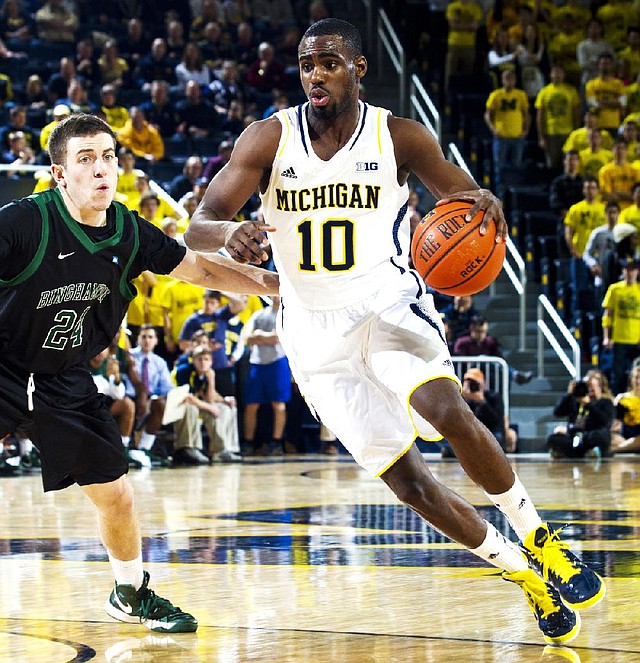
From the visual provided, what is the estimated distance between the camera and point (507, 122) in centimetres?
1583

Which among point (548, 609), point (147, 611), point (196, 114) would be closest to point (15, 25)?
point (196, 114)

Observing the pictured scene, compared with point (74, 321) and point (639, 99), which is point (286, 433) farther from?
point (74, 321)

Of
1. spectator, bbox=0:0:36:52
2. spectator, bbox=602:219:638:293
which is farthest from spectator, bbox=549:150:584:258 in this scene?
spectator, bbox=0:0:36:52

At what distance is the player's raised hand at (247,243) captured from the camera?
13.1 feet

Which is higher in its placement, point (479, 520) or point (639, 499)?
point (479, 520)

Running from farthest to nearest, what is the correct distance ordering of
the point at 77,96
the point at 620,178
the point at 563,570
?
the point at 620,178
the point at 77,96
the point at 563,570

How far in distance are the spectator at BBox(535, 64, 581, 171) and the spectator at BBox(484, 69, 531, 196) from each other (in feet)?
0.60

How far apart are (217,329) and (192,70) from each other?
4954 mm

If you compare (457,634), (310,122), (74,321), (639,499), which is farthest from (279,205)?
(639,499)

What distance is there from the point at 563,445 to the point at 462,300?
1.82 metres

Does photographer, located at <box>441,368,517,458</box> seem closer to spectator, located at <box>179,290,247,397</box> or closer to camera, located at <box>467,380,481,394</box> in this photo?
camera, located at <box>467,380,481,394</box>

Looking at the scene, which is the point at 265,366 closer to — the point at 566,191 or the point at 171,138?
the point at 171,138

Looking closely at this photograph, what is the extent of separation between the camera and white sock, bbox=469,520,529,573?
13.8 ft

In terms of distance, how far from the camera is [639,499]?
8094 mm
